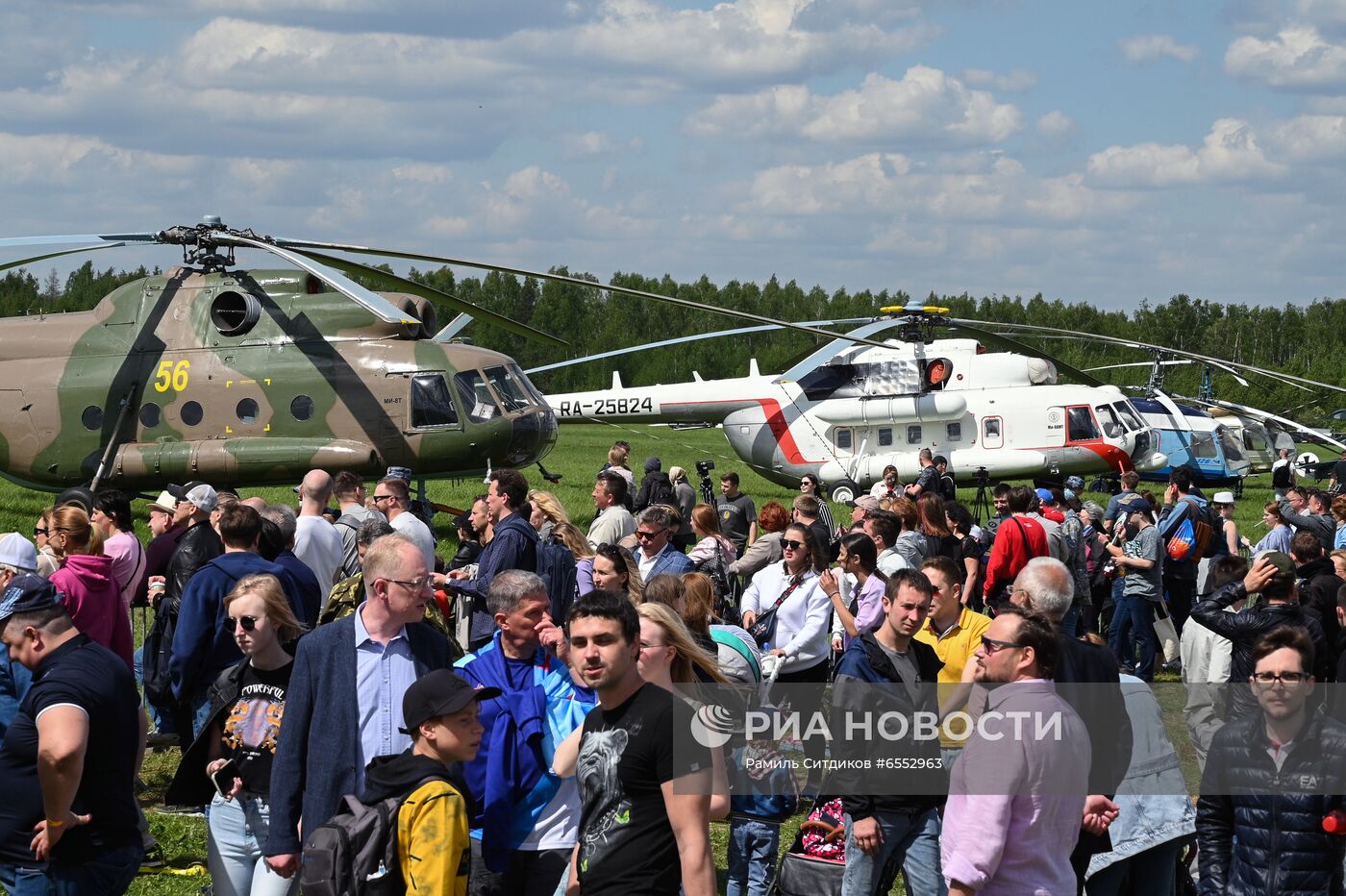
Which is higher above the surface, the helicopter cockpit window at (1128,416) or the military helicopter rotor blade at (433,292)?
the military helicopter rotor blade at (433,292)

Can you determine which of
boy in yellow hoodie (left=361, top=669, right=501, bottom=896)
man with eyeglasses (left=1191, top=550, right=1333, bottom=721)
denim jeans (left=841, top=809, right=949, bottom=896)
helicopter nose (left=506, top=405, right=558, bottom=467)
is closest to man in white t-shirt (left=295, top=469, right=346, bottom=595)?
denim jeans (left=841, top=809, right=949, bottom=896)

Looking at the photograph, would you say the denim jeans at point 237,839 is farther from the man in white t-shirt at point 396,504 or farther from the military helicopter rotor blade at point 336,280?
the military helicopter rotor blade at point 336,280

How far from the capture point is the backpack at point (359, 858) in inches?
149

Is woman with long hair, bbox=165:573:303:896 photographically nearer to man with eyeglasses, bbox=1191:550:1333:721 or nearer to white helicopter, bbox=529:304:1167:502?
man with eyeglasses, bbox=1191:550:1333:721

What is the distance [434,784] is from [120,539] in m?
4.63

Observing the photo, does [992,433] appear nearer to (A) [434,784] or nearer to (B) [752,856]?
(B) [752,856]

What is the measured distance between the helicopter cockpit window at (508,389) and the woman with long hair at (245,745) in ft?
37.4

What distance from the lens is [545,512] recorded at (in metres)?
9.30

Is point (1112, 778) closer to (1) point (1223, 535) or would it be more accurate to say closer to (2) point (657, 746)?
(2) point (657, 746)

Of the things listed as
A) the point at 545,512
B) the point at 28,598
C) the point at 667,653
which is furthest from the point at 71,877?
the point at 545,512

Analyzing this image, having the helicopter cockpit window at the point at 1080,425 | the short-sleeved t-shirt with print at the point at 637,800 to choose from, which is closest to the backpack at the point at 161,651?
the short-sleeved t-shirt with print at the point at 637,800

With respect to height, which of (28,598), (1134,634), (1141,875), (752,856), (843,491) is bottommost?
→ (1134,634)

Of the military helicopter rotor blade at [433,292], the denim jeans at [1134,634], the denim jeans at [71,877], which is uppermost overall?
the military helicopter rotor blade at [433,292]

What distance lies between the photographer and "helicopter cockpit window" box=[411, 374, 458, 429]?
16.2 metres
